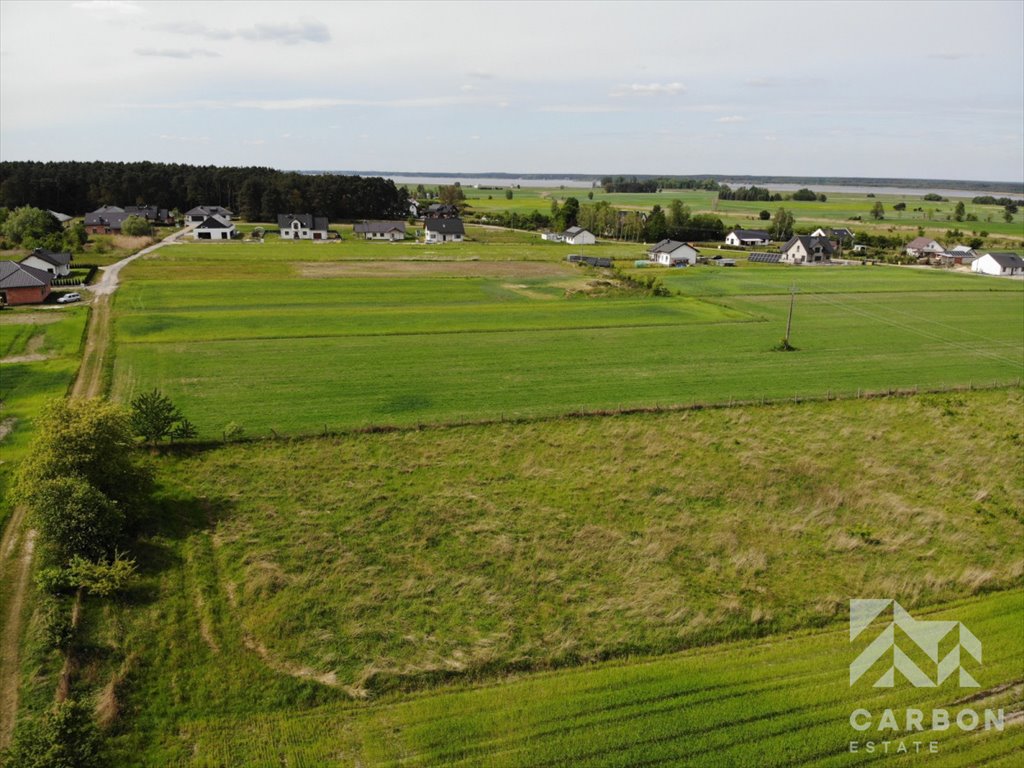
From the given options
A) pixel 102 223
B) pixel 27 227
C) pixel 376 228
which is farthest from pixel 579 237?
pixel 27 227

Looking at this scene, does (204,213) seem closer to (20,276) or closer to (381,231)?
(381,231)

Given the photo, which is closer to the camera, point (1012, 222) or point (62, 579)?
Answer: point (62, 579)

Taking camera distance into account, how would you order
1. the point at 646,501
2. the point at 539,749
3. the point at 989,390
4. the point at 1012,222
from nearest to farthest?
1. the point at 539,749
2. the point at 646,501
3. the point at 989,390
4. the point at 1012,222

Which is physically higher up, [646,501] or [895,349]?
[895,349]

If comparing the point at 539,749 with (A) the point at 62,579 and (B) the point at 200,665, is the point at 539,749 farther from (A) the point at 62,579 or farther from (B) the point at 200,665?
(A) the point at 62,579

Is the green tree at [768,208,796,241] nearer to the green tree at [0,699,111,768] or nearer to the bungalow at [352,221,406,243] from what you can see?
the bungalow at [352,221,406,243]

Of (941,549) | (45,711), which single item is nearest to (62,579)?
(45,711)
